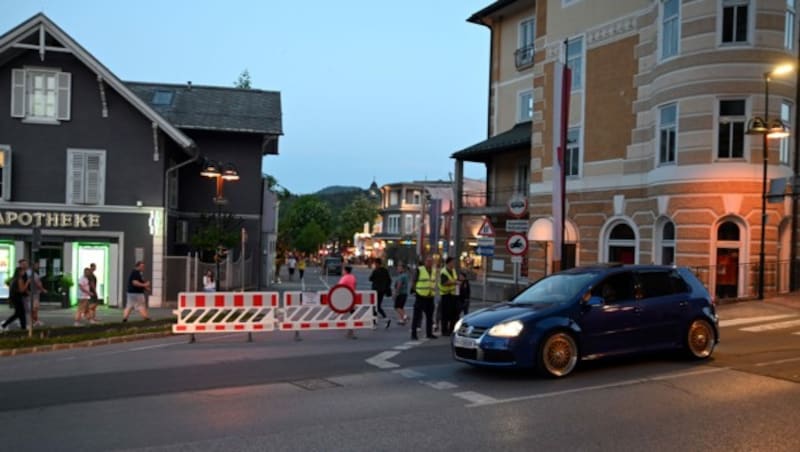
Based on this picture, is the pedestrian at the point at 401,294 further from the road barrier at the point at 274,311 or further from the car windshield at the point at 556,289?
the car windshield at the point at 556,289

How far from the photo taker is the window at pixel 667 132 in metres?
21.4

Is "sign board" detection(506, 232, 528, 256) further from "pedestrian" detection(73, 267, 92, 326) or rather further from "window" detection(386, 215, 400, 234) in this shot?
"window" detection(386, 215, 400, 234)

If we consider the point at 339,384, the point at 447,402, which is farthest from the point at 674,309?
the point at 339,384

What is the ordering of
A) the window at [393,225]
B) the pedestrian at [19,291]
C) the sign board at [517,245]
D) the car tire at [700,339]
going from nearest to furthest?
the car tire at [700,339] < the pedestrian at [19,291] < the sign board at [517,245] < the window at [393,225]

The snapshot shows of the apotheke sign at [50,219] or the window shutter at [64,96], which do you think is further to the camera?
the window shutter at [64,96]

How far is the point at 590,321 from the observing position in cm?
990

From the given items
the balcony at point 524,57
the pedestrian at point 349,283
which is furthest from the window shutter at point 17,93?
the balcony at point 524,57

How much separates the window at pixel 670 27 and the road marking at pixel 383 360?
14.0 m

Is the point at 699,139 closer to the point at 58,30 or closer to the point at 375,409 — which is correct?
the point at 375,409

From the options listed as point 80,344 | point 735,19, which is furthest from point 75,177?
point 735,19

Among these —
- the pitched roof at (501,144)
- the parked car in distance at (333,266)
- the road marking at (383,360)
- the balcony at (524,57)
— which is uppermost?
the balcony at (524,57)

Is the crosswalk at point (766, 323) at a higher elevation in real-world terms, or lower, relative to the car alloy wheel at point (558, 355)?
lower

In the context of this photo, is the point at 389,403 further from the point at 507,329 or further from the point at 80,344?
the point at 80,344

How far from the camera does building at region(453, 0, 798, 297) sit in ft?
66.0
